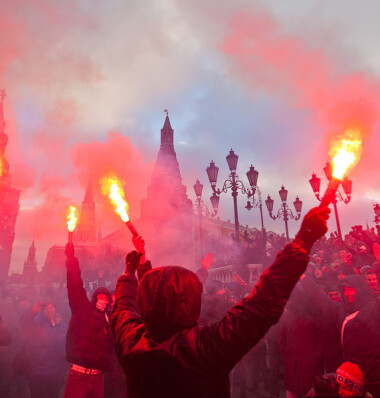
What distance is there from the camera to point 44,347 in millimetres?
4535

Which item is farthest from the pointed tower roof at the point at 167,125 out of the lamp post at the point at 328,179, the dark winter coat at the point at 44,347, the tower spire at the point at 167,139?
the dark winter coat at the point at 44,347

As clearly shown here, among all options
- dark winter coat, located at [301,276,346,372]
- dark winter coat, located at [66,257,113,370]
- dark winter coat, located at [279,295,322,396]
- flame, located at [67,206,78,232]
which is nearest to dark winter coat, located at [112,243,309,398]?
dark winter coat, located at [66,257,113,370]

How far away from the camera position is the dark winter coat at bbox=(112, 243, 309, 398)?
112 cm

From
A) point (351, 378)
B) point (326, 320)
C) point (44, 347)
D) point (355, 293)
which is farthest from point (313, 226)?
point (44, 347)

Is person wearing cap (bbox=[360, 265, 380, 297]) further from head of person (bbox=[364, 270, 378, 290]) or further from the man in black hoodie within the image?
the man in black hoodie

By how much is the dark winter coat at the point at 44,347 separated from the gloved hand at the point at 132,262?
3.78 m

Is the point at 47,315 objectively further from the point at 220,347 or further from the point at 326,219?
the point at 326,219

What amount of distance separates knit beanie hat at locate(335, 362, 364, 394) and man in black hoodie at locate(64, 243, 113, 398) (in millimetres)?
2729

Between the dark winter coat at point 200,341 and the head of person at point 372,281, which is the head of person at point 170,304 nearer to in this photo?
the dark winter coat at point 200,341

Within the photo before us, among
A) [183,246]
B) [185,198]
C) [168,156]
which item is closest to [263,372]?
[183,246]

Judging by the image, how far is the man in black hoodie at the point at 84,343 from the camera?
3.29 m

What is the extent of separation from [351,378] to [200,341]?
7.14ft

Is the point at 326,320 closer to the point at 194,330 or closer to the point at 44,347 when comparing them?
the point at 194,330

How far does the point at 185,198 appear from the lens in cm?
4497
